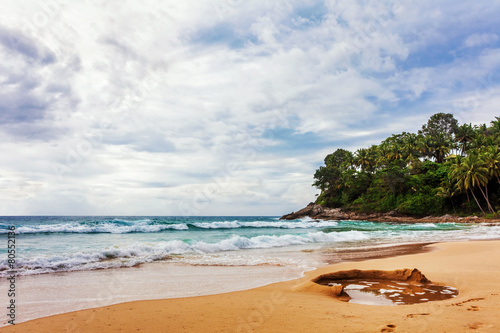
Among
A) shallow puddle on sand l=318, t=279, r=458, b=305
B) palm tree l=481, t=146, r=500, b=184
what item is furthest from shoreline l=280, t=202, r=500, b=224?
shallow puddle on sand l=318, t=279, r=458, b=305

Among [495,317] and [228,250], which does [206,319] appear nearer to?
[495,317]

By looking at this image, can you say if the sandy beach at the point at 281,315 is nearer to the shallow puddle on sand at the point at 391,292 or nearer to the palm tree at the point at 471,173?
the shallow puddle on sand at the point at 391,292

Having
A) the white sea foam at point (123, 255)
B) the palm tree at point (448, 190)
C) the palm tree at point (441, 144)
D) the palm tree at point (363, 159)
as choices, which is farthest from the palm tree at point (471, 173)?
the white sea foam at point (123, 255)

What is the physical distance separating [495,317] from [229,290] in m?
4.68

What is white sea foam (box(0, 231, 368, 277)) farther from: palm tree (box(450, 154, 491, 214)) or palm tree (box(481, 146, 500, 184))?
palm tree (box(481, 146, 500, 184))

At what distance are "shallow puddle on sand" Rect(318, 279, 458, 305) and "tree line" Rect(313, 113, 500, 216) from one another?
4815cm

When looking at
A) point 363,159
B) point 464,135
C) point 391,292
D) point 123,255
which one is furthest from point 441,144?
point 123,255

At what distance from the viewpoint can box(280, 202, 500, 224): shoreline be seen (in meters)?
44.8

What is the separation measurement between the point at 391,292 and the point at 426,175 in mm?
61483

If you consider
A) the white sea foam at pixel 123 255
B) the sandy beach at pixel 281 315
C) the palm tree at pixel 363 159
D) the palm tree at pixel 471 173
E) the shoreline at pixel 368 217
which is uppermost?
the palm tree at pixel 363 159

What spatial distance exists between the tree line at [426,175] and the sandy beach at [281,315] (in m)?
50.1

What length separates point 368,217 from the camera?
5997cm

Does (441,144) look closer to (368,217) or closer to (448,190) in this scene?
(448,190)

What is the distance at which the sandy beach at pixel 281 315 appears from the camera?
3764 mm
